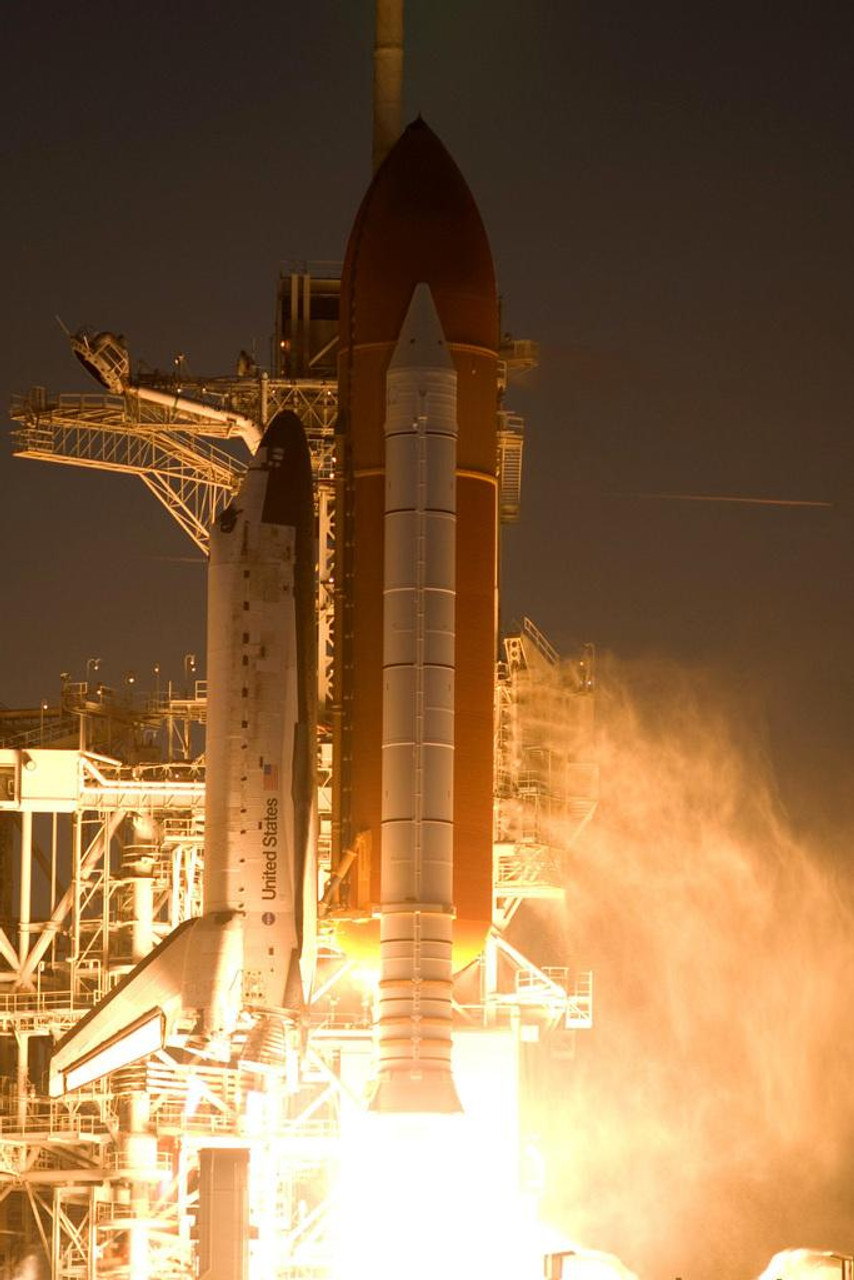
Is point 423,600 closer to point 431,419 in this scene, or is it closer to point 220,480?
point 431,419

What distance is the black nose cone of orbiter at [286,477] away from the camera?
166 ft

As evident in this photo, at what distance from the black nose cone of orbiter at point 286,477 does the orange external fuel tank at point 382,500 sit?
3.23 ft

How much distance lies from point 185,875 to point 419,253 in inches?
601

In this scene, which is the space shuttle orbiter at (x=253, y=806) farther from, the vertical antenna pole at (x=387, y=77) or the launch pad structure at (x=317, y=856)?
the vertical antenna pole at (x=387, y=77)

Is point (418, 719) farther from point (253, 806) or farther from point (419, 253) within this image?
point (419, 253)

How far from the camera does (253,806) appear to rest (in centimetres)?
4931

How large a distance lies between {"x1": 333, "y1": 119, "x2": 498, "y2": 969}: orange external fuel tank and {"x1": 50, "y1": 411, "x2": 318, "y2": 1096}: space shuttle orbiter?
818mm

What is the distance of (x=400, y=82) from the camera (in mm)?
56094

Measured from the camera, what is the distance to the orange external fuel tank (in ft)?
161

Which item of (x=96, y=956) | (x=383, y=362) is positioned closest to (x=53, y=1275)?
(x=96, y=956)

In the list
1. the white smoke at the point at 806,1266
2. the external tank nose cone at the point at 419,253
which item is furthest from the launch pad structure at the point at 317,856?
the white smoke at the point at 806,1266

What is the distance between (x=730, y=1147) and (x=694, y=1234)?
214 cm

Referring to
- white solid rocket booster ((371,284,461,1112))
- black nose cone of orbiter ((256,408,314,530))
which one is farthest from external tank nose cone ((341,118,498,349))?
black nose cone of orbiter ((256,408,314,530))

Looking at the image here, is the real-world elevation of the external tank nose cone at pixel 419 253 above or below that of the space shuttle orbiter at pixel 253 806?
above
